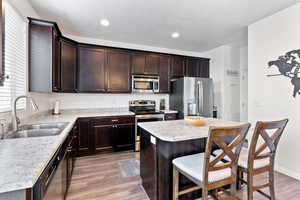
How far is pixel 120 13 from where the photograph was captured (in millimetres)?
2531

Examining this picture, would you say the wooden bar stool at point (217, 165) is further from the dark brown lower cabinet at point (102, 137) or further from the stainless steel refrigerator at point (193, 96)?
the stainless steel refrigerator at point (193, 96)

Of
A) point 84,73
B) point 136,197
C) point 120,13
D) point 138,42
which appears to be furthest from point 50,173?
point 138,42

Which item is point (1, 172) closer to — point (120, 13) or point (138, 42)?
point (120, 13)

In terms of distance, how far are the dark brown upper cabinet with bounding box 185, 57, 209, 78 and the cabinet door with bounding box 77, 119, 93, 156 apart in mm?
3099

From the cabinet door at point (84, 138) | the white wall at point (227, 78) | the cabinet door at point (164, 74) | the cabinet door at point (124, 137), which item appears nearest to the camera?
Result: the cabinet door at point (84, 138)

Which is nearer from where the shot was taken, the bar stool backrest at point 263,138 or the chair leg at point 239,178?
the bar stool backrest at point 263,138

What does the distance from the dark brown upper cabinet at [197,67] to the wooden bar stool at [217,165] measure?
3.34m

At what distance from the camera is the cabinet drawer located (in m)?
3.15

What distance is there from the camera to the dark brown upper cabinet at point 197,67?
4.39 m

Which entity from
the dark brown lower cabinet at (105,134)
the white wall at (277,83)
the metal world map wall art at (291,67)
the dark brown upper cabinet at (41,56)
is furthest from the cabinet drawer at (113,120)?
the metal world map wall art at (291,67)

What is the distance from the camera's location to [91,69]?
135 inches

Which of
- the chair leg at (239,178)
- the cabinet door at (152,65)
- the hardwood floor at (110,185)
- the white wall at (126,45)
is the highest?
the white wall at (126,45)

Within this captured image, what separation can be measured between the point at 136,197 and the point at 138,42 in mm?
3499

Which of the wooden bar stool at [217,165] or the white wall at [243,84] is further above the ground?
the white wall at [243,84]
